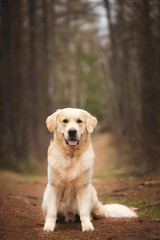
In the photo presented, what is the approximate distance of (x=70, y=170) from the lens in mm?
4262

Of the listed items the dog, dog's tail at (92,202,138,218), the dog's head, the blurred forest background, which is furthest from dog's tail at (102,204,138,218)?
the blurred forest background

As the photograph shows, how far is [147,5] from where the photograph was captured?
10.5 m

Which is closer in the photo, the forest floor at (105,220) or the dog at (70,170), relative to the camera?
the forest floor at (105,220)

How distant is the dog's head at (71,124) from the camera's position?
4.24 meters

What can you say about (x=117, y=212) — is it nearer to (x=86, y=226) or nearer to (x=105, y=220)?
(x=105, y=220)

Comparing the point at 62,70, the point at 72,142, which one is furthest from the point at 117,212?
the point at 62,70

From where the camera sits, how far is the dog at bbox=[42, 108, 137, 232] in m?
4.22

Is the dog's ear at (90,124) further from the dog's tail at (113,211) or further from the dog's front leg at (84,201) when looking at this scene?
the dog's tail at (113,211)

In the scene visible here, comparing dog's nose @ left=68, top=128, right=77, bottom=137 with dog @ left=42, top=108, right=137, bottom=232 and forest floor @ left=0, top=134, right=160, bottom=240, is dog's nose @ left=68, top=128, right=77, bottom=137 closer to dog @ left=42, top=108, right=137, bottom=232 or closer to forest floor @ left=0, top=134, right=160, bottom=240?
dog @ left=42, top=108, right=137, bottom=232

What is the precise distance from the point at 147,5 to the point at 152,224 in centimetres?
845

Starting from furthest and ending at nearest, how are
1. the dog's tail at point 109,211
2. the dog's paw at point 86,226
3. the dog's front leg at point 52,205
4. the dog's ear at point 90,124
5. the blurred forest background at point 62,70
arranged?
the blurred forest background at point 62,70, the dog's tail at point 109,211, the dog's ear at point 90,124, the dog's front leg at point 52,205, the dog's paw at point 86,226

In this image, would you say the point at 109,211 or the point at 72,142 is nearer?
the point at 72,142

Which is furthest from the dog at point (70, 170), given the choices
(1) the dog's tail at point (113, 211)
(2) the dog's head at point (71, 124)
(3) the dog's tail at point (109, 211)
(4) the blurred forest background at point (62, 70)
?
(4) the blurred forest background at point (62, 70)

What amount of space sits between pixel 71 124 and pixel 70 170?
0.65 meters
